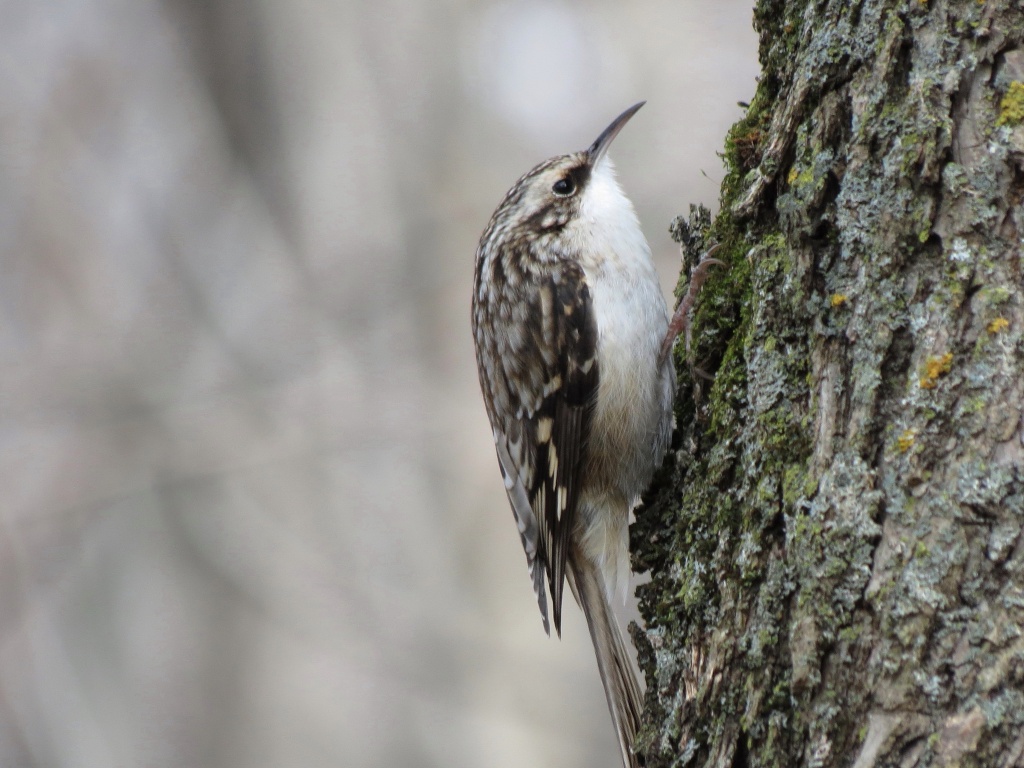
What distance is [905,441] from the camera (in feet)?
4.55

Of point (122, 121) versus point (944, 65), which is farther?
point (122, 121)

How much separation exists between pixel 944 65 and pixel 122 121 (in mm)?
5473

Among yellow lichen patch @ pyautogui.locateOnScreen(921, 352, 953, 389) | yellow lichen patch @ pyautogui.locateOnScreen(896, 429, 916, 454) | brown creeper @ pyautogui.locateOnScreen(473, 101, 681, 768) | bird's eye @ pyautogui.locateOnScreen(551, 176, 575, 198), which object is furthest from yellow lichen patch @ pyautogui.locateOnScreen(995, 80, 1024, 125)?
bird's eye @ pyautogui.locateOnScreen(551, 176, 575, 198)

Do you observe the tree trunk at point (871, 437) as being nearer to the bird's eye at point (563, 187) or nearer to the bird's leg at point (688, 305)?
the bird's leg at point (688, 305)

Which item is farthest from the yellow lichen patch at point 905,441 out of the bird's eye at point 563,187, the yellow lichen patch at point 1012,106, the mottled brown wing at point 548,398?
the bird's eye at point 563,187

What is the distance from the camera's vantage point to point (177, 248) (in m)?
5.79

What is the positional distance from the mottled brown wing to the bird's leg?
0.19 meters

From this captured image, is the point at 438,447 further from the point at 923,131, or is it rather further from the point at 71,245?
the point at 923,131

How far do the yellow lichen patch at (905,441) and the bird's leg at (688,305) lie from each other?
640mm

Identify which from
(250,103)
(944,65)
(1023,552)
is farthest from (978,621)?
(250,103)

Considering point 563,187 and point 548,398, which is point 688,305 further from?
point 563,187

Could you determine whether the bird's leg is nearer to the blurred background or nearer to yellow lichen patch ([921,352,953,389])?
yellow lichen patch ([921,352,953,389])

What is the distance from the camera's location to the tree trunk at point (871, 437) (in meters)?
1.29

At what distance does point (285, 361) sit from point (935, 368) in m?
4.42
